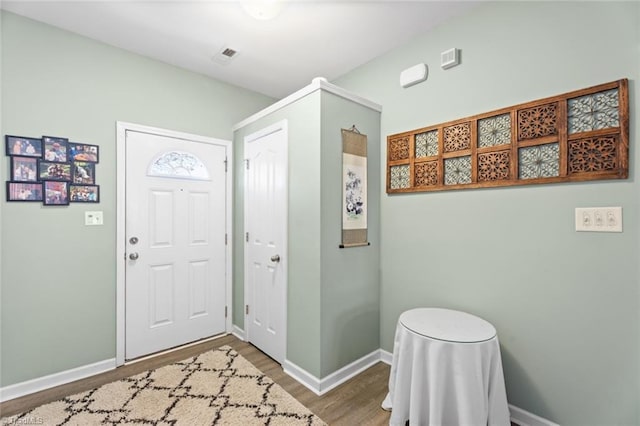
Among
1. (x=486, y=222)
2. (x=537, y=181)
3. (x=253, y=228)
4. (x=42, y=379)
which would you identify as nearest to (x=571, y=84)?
(x=537, y=181)

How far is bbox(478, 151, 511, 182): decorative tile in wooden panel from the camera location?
1813 millimetres

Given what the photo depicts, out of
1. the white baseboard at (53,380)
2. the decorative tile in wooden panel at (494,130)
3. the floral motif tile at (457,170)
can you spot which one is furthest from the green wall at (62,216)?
the decorative tile in wooden panel at (494,130)

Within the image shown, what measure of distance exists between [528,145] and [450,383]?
1.47m

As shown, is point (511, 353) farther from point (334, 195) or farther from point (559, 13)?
point (559, 13)

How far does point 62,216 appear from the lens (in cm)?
217

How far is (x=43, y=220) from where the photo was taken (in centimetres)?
210


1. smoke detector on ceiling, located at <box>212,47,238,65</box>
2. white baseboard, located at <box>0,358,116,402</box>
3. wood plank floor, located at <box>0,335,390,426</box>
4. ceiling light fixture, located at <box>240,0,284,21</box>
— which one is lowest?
wood plank floor, located at <box>0,335,390,426</box>

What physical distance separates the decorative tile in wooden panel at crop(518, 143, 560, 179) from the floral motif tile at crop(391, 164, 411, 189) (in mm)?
781

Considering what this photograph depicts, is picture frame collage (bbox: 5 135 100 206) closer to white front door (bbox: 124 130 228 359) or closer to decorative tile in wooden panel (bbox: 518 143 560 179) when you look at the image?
white front door (bbox: 124 130 228 359)

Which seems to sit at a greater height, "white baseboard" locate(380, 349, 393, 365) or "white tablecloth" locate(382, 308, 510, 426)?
"white tablecloth" locate(382, 308, 510, 426)

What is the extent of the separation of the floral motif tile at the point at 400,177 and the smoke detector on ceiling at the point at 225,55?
5.80 ft

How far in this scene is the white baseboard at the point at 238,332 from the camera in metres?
2.90

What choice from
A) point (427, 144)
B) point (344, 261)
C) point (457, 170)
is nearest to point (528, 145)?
point (457, 170)

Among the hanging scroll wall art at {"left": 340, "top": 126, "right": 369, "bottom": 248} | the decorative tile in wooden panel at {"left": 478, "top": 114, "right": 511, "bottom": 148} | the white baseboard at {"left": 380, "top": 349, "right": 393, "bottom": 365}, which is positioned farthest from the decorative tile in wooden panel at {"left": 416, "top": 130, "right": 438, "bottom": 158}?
the white baseboard at {"left": 380, "top": 349, "right": 393, "bottom": 365}
